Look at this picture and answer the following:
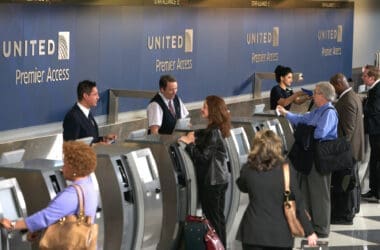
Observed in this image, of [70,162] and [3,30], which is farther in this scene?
[3,30]

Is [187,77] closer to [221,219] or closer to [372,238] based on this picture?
[372,238]

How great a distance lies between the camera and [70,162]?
5.50m

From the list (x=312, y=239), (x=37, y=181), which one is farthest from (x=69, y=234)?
(x=312, y=239)

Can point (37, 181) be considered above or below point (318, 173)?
above

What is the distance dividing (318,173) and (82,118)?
2.46 metres

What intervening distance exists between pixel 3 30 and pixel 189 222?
2.46m

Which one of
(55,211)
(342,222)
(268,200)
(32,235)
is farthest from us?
(342,222)

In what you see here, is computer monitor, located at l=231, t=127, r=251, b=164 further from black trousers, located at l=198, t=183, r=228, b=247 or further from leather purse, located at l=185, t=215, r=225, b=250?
leather purse, located at l=185, t=215, r=225, b=250

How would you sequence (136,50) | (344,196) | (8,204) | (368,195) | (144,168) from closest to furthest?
(8,204) < (144,168) < (344,196) < (136,50) < (368,195)

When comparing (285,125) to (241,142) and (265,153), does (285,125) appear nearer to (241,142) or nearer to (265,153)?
(241,142)

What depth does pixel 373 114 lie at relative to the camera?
1060 cm

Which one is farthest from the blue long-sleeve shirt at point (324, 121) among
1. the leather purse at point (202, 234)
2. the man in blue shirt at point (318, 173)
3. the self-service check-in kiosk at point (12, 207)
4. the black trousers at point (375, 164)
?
the self-service check-in kiosk at point (12, 207)

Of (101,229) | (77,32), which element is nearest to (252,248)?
(101,229)

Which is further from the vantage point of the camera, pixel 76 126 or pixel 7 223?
pixel 76 126
